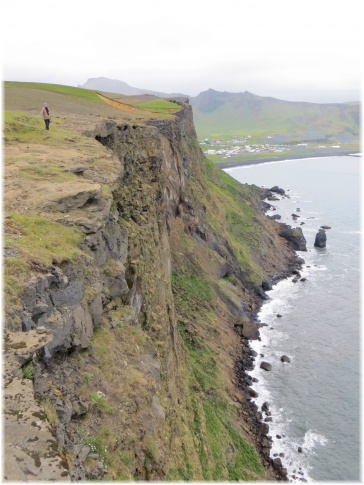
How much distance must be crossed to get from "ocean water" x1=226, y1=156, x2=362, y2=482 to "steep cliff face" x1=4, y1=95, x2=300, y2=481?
9.36 ft

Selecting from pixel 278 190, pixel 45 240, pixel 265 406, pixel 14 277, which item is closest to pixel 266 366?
pixel 265 406

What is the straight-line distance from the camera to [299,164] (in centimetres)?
19662

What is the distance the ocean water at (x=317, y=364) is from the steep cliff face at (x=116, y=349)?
2.85 meters

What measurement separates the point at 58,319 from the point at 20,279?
161cm

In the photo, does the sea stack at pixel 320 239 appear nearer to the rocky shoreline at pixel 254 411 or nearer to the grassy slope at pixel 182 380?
the grassy slope at pixel 182 380

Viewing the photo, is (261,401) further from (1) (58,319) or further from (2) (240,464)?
(1) (58,319)

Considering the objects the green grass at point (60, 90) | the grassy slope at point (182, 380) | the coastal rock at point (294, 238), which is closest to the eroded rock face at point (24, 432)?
the grassy slope at point (182, 380)

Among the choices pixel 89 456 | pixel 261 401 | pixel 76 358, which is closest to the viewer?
pixel 89 456

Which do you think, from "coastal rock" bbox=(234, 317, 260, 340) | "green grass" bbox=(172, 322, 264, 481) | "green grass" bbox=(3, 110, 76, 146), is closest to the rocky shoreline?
"coastal rock" bbox=(234, 317, 260, 340)

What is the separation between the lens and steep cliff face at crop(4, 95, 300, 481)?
10453 millimetres

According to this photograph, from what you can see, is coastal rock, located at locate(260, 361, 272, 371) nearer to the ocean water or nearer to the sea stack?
the ocean water

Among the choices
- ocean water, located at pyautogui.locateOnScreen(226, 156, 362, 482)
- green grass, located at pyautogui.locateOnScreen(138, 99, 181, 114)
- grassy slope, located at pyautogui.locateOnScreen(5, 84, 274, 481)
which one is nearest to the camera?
grassy slope, located at pyautogui.locateOnScreen(5, 84, 274, 481)

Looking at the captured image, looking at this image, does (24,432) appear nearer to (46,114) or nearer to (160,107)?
(46,114)

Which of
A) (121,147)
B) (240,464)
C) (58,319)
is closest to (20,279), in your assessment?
(58,319)
